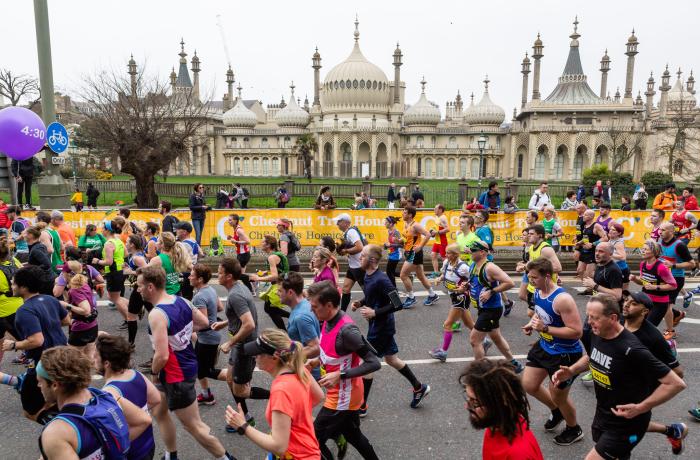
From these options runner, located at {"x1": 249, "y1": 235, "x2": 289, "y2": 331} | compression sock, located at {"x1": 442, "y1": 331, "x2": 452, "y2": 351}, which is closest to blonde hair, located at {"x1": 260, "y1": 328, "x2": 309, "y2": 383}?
runner, located at {"x1": 249, "y1": 235, "x2": 289, "y2": 331}

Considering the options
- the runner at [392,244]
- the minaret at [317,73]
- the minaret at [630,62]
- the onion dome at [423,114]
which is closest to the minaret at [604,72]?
the minaret at [630,62]

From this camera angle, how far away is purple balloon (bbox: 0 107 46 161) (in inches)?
420

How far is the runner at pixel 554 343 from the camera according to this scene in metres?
4.88

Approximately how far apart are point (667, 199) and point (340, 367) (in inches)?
632

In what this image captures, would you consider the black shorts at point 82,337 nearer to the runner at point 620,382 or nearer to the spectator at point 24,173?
the runner at point 620,382

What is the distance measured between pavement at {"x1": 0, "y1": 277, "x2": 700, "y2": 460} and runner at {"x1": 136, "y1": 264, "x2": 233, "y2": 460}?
0.60 m

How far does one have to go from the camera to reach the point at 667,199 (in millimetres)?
16359

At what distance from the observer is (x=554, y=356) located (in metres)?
5.03

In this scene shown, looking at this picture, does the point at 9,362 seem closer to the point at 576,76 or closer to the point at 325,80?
the point at 325,80

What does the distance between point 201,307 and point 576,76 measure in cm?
8050

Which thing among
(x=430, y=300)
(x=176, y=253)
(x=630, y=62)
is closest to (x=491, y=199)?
(x=430, y=300)

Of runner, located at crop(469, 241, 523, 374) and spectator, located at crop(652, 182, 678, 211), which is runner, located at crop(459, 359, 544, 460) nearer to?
runner, located at crop(469, 241, 523, 374)

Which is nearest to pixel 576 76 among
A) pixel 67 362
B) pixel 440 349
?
pixel 440 349

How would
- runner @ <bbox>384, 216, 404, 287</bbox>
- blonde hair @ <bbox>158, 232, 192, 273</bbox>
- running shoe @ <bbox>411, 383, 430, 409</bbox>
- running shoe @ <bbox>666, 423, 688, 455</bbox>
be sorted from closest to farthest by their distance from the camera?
running shoe @ <bbox>666, 423, 688, 455</bbox> → running shoe @ <bbox>411, 383, 430, 409</bbox> → blonde hair @ <bbox>158, 232, 192, 273</bbox> → runner @ <bbox>384, 216, 404, 287</bbox>
